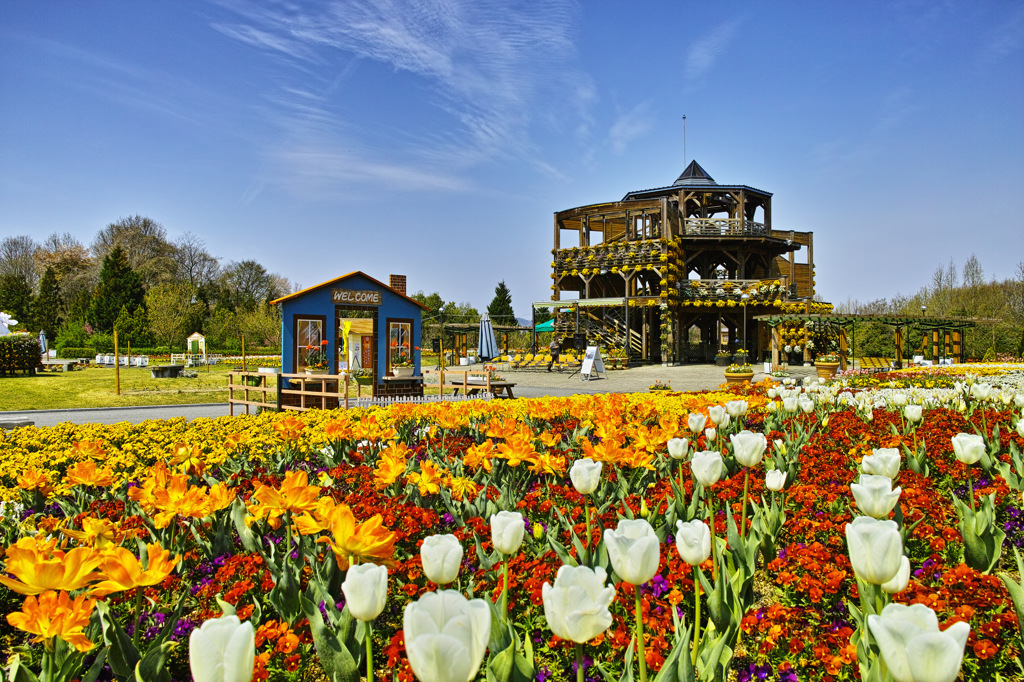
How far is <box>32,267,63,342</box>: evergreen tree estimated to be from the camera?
48.4 m

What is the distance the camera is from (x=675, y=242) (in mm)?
32156

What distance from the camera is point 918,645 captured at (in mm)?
1090

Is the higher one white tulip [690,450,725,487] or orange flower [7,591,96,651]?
white tulip [690,450,725,487]

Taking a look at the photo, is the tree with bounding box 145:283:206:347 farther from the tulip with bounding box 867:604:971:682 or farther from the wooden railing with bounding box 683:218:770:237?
the tulip with bounding box 867:604:971:682

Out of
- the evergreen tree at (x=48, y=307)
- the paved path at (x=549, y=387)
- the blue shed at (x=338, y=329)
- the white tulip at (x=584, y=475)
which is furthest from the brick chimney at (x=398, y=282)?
the evergreen tree at (x=48, y=307)

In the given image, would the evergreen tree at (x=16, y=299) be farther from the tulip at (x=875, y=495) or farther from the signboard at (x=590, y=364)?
the tulip at (x=875, y=495)

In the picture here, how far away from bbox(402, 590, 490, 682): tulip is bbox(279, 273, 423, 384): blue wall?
46.9 ft

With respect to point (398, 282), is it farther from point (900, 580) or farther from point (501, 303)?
point (501, 303)

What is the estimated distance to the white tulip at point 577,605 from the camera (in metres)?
1.33

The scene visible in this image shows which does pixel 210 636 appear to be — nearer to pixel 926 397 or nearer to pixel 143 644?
pixel 143 644

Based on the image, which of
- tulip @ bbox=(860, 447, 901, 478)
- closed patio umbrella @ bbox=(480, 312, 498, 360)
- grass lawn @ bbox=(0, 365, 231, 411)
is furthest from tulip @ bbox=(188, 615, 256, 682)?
closed patio umbrella @ bbox=(480, 312, 498, 360)

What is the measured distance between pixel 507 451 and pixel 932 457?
340 centimetres

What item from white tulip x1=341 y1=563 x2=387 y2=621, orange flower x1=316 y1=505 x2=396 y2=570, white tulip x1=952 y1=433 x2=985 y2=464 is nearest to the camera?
white tulip x1=341 y1=563 x2=387 y2=621

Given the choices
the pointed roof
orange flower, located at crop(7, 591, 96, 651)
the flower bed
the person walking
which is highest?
the pointed roof
